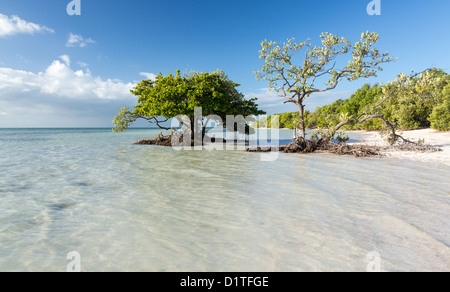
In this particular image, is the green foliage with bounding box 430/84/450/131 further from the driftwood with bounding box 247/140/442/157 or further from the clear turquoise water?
the clear turquoise water

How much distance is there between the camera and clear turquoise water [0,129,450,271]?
3.33 meters

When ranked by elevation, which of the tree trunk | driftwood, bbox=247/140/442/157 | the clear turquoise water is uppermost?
the tree trunk

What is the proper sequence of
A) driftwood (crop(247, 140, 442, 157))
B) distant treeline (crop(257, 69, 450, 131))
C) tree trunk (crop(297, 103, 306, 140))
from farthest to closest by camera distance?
tree trunk (crop(297, 103, 306, 140)) → distant treeline (crop(257, 69, 450, 131)) → driftwood (crop(247, 140, 442, 157))

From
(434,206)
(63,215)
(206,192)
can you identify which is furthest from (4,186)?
(434,206)

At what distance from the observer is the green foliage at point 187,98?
22.0 m

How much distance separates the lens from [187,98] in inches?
927

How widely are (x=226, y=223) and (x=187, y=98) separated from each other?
2043cm

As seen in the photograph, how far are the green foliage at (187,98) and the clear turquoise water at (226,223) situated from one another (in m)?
14.6

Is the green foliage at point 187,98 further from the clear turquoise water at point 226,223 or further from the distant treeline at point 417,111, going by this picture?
the clear turquoise water at point 226,223

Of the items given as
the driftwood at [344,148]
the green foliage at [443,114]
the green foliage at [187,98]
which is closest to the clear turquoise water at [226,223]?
the driftwood at [344,148]

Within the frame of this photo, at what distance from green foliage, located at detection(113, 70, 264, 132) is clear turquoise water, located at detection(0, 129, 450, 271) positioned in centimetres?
1459

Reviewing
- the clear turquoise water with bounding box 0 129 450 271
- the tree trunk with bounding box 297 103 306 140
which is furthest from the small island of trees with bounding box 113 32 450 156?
the clear turquoise water with bounding box 0 129 450 271

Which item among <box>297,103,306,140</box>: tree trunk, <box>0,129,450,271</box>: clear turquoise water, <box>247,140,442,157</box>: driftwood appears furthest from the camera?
<box>297,103,306,140</box>: tree trunk

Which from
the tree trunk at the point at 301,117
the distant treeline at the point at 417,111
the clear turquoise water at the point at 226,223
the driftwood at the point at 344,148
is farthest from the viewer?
the tree trunk at the point at 301,117
